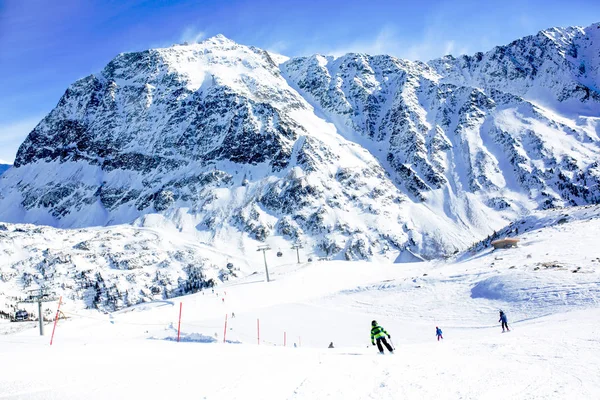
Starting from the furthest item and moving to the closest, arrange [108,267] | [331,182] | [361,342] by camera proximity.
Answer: [331,182] → [108,267] → [361,342]

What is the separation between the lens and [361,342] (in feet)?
→ 90.7

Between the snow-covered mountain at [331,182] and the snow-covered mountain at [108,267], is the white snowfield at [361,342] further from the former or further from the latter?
the snow-covered mountain at [331,182]

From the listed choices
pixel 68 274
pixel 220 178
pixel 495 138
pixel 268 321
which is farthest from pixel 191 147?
pixel 268 321

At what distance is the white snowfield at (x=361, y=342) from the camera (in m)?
9.06

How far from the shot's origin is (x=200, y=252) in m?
130

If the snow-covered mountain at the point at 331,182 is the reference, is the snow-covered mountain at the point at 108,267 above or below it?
below

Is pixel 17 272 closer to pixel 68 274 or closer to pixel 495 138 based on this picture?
pixel 68 274

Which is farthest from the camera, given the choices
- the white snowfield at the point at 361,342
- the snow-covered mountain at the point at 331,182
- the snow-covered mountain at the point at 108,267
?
the snow-covered mountain at the point at 331,182

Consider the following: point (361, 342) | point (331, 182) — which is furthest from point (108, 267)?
point (361, 342)

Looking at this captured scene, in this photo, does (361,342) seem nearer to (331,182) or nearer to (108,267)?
(108,267)

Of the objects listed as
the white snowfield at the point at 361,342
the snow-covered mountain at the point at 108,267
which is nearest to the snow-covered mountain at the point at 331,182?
the snow-covered mountain at the point at 108,267

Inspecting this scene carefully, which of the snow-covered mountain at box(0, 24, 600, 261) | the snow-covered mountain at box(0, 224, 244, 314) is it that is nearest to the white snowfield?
the snow-covered mountain at box(0, 224, 244, 314)

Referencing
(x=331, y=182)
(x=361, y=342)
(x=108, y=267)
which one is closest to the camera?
(x=361, y=342)

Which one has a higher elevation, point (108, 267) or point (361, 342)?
point (108, 267)
